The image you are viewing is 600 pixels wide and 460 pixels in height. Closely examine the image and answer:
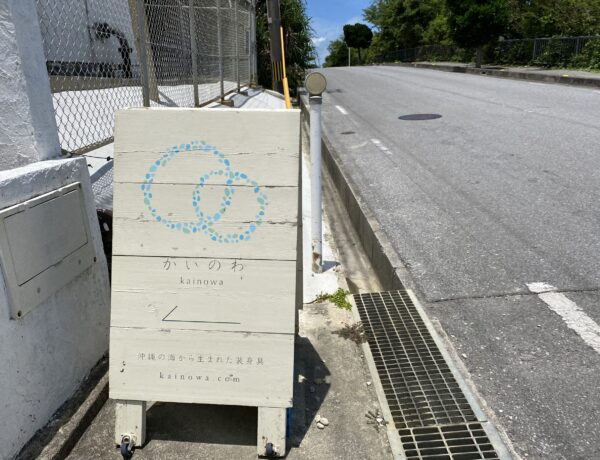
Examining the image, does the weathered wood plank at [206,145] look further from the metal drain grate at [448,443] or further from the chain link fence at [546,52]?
the chain link fence at [546,52]

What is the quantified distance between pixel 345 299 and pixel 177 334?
5.44 ft

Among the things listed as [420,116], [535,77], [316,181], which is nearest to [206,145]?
[316,181]

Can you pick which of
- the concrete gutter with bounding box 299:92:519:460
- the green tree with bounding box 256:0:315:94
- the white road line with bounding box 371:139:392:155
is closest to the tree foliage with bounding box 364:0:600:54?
the green tree with bounding box 256:0:315:94

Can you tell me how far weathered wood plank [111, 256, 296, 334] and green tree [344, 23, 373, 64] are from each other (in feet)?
245

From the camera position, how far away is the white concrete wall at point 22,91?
2.31m

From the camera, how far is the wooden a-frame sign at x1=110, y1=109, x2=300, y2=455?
2332 mm

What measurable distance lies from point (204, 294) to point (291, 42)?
61.9 ft

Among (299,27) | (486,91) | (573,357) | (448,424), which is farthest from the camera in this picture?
(299,27)

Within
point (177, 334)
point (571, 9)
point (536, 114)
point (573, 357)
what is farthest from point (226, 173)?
point (571, 9)

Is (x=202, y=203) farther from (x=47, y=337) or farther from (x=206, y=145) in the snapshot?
(x=47, y=337)

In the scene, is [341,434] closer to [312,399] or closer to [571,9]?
[312,399]

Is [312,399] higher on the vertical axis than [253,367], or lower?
lower

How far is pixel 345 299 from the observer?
376 centimetres

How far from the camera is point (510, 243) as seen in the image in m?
4.52
